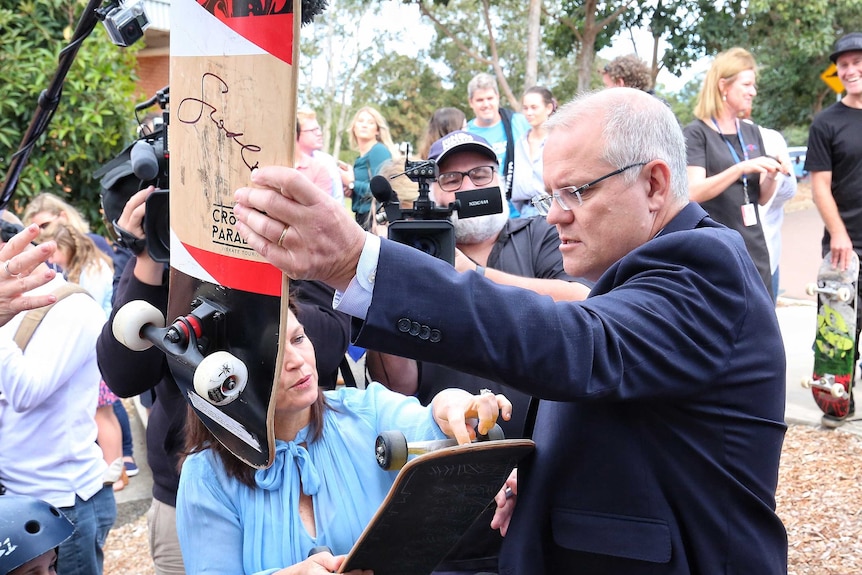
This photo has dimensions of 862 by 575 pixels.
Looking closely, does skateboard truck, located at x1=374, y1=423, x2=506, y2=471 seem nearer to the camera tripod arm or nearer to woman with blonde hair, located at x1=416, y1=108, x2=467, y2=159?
the camera tripod arm

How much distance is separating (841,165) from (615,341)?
456 cm

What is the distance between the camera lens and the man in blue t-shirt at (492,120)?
5.74 metres

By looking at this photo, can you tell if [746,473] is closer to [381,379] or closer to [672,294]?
[672,294]

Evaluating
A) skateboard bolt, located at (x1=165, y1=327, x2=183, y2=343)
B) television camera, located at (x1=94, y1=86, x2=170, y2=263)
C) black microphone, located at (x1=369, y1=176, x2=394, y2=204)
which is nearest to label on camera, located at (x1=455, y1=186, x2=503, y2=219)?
black microphone, located at (x1=369, y1=176, x2=394, y2=204)

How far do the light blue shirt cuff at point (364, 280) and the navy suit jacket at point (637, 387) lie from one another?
0.01 metres

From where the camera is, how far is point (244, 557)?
7.12 feet

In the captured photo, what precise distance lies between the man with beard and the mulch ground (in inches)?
75.4

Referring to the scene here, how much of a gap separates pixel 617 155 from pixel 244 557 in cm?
138

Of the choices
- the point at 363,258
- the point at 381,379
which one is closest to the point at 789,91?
the point at 381,379

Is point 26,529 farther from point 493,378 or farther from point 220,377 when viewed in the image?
point 493,378

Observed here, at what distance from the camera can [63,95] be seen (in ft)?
23.8

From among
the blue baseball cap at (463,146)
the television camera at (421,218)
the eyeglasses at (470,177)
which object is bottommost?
the television camera at (421,218)

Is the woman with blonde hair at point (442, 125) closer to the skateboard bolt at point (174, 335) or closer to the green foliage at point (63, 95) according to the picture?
the green foliage at point (63, 95)

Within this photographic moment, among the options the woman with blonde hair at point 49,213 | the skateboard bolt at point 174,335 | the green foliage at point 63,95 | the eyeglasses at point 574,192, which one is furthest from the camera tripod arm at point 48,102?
the green foliage at point 63,95
